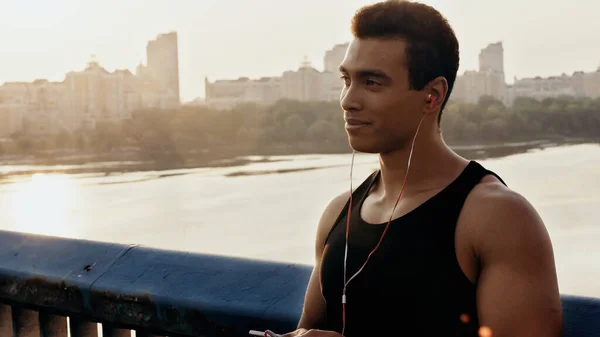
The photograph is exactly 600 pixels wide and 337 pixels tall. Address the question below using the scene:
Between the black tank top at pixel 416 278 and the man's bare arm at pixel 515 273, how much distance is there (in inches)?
2.1

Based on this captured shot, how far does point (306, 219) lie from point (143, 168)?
17.8 metres

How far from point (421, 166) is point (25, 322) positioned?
1.20 meters

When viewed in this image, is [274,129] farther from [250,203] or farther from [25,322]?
[25,322]

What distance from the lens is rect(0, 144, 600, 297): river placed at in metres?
39.3

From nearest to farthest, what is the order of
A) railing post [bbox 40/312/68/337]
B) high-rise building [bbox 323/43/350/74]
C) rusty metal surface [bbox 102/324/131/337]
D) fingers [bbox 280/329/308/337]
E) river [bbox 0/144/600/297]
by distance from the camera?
fingers [bbox 280/329/308/337], rusty metal surface [bbox 102/324/131/337], railing post [bbox 40/312/68/337], river [bbox 0/144/600/297], high-rise building [bbox 323/43/350/74]

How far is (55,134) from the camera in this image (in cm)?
5412

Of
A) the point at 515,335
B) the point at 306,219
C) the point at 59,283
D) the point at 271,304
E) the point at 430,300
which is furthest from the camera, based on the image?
the point at 306,219

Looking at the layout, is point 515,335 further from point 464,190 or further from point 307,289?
point 307,289

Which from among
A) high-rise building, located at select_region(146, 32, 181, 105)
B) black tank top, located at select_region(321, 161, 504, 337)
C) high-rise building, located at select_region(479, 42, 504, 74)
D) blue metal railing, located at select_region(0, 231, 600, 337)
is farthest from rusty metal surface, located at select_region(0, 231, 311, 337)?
high-rise building, located at select_region(146, 32, 181, 105)

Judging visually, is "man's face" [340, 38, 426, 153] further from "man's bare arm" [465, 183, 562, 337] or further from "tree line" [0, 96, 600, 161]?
"tree line" [0, 96, 600, 161]

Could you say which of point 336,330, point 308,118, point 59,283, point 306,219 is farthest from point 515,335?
point 308,118

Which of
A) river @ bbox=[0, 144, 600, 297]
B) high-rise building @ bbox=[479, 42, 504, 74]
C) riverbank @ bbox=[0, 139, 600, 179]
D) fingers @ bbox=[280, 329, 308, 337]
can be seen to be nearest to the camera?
fingers @ bbox=[280, 329, 308, 337]

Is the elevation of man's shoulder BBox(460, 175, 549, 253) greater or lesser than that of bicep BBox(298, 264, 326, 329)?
greater

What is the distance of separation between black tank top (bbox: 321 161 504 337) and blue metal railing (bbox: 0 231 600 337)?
14 centimetres
